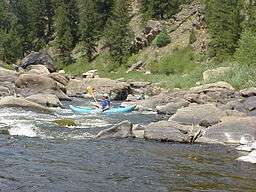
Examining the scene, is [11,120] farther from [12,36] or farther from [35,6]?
[35,6]

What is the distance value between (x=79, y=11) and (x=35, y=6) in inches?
466

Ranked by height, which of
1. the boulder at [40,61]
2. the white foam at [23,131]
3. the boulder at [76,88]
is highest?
the white foam at [23,131]

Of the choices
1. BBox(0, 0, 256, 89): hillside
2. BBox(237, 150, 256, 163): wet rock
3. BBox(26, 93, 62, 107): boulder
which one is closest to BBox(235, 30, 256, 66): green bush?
BBox(0, 0, 256, 89): hillside

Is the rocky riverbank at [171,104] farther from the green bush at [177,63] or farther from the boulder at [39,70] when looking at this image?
the green bush at [177,63]

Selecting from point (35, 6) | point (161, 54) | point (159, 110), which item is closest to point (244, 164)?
point (159, 110)

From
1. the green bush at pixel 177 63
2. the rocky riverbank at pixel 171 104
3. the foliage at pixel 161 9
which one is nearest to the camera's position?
the rocky riverbank at pixel 171 104

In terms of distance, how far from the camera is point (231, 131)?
792 inches

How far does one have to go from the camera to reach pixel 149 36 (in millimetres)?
68500

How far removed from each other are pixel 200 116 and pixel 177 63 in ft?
115

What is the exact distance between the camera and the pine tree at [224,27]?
2004 inches

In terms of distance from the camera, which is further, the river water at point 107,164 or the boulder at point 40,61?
the boulder at point 40,61

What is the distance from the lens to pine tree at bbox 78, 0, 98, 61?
78.2 m

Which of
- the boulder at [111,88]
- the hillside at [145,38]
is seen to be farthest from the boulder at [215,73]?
the boulder at [111,88]

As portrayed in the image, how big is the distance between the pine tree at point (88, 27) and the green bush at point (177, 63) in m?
18.8
